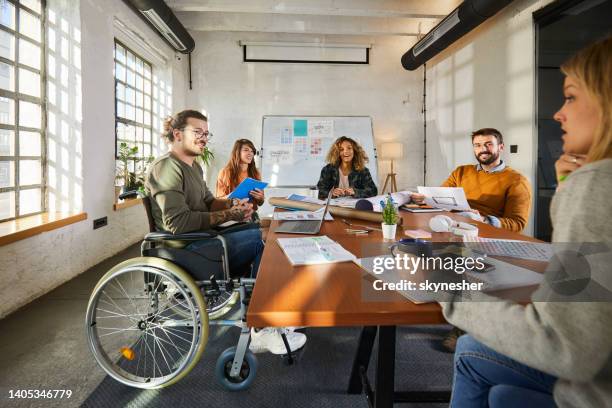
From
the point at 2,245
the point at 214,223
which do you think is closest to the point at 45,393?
the point at 214,223

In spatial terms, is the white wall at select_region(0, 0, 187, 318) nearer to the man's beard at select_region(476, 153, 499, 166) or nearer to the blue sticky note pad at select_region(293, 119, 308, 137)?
the blue sticky note pad at select_region(293, 119, 308, 137)

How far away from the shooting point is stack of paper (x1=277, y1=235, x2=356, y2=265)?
3.89 ft

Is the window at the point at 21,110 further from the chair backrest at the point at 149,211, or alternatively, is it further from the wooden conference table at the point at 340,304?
the wooden conference table at the point at 340,304

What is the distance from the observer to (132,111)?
16.7 feet

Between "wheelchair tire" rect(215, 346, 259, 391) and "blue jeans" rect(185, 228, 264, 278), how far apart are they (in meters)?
0.43

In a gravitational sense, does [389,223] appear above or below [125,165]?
below

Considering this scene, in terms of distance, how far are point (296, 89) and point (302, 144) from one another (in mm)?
1087

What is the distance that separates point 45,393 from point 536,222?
4.61 m

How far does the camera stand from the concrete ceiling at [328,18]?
210 inches

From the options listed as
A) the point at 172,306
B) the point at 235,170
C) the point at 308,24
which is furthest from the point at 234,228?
the point at 308,24

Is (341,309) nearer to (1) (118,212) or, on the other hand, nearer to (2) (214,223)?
(2) (214,223)

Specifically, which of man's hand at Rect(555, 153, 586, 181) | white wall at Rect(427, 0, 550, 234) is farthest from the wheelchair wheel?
white wall at Rect(427, 0, 550, 234)

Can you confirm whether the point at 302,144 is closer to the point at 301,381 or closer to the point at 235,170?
the point at 235,170

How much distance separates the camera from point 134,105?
5.14m
